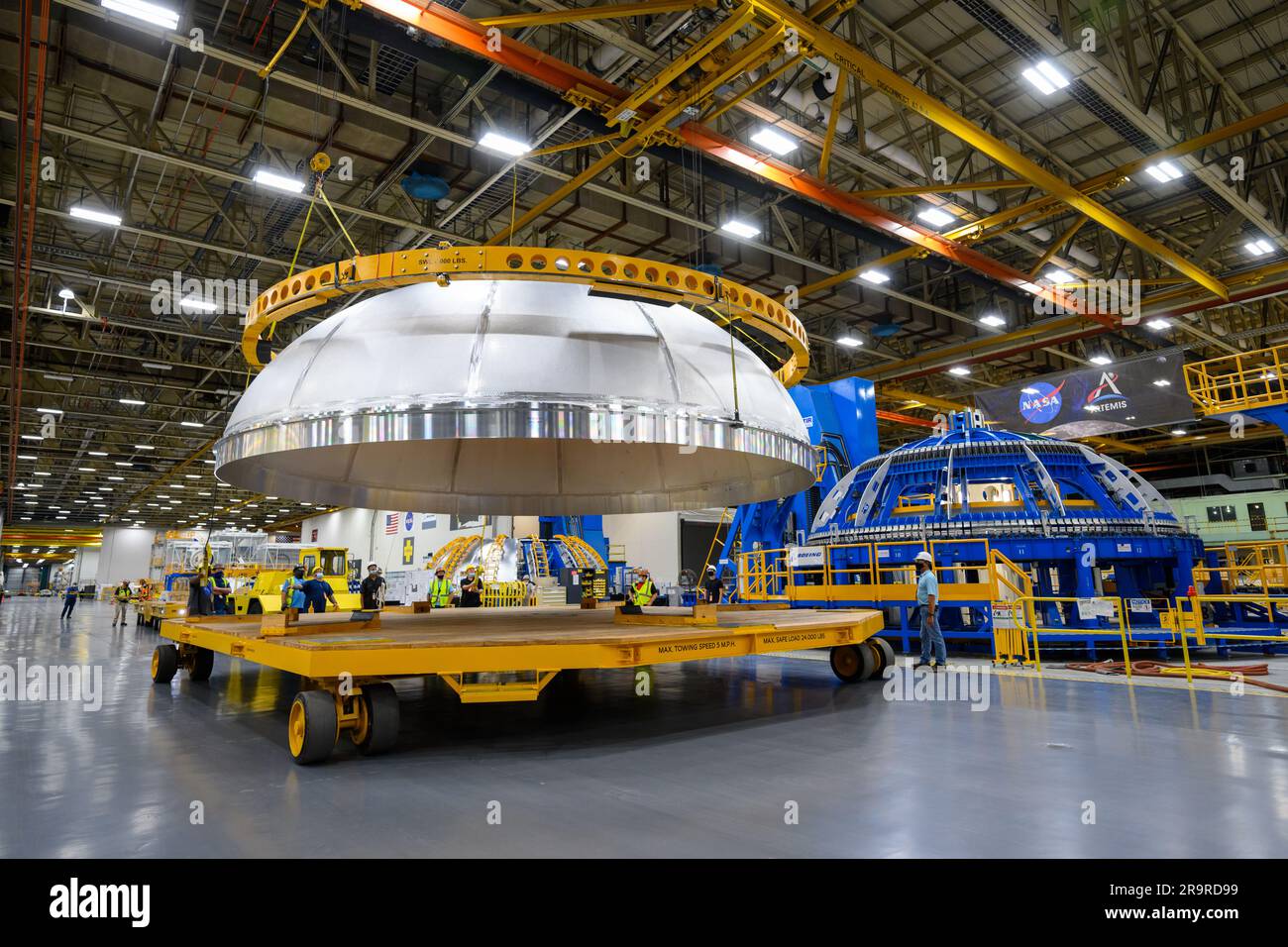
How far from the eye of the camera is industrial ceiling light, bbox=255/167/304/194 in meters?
13.4

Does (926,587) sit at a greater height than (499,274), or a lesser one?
lesser

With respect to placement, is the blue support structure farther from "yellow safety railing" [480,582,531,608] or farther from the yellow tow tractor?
the yellow tow tractor

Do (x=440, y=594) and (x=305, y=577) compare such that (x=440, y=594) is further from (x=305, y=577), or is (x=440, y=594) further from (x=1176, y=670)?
(x=1176, y=670)

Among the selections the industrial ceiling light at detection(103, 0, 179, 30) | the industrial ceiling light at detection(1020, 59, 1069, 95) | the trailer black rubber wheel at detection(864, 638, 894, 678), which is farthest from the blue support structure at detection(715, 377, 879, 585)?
the industrial ceiling light at detection(103, 0, 179, 30)

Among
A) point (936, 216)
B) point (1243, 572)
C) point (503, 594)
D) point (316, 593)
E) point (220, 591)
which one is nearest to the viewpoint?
point (1243, 572)

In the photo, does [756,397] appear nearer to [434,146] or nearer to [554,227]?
[434,146]

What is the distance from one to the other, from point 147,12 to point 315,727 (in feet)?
32.7

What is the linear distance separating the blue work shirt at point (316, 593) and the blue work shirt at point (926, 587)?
12.4 m

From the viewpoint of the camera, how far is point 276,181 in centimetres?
1355

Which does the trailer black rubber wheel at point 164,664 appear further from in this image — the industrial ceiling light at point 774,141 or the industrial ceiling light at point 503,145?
the industrial ceiling light at point 774,141

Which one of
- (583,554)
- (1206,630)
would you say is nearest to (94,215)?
(583,554)

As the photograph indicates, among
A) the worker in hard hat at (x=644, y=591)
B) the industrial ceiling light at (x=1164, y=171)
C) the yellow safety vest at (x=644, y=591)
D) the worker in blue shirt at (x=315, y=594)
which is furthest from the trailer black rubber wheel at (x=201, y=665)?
the industrial ceiling light at (x=1164, y=171)

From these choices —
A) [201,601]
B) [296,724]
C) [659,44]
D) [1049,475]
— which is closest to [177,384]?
[201,601]
